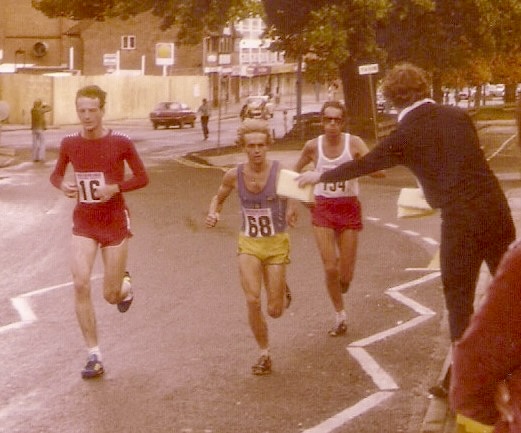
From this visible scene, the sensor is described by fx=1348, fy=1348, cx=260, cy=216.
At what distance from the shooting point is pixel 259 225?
8.76m

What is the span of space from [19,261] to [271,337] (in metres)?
5.66

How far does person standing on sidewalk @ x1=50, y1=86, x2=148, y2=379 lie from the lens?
877 cm

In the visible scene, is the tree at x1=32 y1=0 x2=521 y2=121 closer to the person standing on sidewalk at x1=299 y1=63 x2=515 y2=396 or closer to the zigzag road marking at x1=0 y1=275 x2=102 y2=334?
the zigzag road marking at x1=0 y1=275 x2=102 y2=334

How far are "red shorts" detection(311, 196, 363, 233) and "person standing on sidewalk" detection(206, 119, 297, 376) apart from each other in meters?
1.25

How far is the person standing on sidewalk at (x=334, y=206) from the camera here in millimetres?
9977

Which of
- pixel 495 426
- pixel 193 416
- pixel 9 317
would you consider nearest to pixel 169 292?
pixel 9 317

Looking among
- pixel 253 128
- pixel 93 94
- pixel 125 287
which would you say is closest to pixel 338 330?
pixel 125 287

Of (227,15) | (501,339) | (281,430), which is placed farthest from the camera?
(227,15)

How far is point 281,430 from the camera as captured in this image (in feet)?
23.8

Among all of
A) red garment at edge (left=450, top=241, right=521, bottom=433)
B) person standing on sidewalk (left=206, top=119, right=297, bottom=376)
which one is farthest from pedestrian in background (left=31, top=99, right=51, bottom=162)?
red garment at edge (left=450, top=241, right=521, bottom=433)

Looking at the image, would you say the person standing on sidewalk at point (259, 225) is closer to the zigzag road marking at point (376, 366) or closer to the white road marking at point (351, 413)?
the zigzag road marking at point (376, 366)

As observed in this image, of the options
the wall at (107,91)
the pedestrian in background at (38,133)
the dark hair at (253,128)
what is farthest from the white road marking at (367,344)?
the wall at (107,91)

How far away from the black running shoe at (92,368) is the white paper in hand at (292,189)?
1.88m

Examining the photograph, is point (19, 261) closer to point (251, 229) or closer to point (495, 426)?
point (251, 229)
